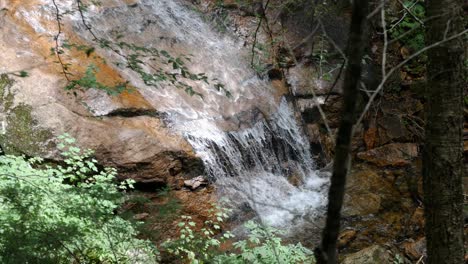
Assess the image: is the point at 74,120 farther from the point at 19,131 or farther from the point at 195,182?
the point at 195,182

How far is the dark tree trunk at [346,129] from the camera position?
1283 millimetres

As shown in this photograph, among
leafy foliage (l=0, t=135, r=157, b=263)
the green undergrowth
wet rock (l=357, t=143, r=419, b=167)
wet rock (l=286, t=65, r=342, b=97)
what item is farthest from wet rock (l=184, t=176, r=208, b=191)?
wet rock (l=286, t=65, r=342, b=97)

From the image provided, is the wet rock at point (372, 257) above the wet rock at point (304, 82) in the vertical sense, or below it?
below

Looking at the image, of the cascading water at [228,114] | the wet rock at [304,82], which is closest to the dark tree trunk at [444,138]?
the cascading water at [228,114]

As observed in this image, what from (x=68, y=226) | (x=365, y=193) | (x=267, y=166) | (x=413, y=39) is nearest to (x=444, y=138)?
(x=68, y=226)

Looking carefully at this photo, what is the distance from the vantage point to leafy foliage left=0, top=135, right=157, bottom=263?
275 centimetres

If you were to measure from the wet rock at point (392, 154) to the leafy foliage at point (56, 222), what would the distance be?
13.9 ft

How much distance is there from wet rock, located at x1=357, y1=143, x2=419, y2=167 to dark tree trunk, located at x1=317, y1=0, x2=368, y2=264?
565 centimetres

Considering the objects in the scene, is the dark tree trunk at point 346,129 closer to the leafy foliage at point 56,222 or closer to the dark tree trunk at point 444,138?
the dark tree trunk at point 444,138

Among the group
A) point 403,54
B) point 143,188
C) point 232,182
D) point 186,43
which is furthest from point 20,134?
point 403,54

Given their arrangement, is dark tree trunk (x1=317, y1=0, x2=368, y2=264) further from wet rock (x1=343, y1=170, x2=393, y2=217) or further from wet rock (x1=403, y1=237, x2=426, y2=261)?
wet rock (x1=343, y1=170, x2=393, y2=217)

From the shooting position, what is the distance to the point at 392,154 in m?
6.87

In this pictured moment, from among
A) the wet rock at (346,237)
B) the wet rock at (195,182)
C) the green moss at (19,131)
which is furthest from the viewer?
the wet rock at (195,182)

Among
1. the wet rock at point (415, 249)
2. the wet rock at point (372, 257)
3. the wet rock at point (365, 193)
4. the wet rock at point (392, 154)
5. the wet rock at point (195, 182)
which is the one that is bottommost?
the wet rock at point (415, 249)
